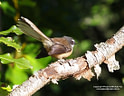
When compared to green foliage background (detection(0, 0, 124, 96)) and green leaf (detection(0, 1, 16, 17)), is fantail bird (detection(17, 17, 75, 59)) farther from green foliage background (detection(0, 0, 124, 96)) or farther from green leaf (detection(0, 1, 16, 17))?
green leaf (detection(0, 1, 16, 17))

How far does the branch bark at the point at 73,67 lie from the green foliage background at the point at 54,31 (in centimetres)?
10

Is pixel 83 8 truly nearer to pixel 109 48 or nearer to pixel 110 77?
pixel 110 77

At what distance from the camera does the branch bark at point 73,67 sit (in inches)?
72.4

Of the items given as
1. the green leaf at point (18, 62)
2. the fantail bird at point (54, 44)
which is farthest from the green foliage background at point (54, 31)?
the fantail bird at point (54, 44)

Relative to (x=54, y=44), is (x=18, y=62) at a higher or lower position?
lower

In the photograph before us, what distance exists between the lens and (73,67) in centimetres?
197

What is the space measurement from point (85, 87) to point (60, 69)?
280 centimetres

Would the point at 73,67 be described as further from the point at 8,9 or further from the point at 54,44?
the point at 8,9

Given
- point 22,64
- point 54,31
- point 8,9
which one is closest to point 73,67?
point 22,64

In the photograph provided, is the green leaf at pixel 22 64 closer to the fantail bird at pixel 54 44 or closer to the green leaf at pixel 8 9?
the fantail bird at pixel 54 44

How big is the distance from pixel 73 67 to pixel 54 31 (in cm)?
125

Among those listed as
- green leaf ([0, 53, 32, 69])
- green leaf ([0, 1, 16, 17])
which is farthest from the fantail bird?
green leaf ([0, 1, 16, 17])

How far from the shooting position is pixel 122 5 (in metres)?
4.32

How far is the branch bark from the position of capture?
72.4 inches
